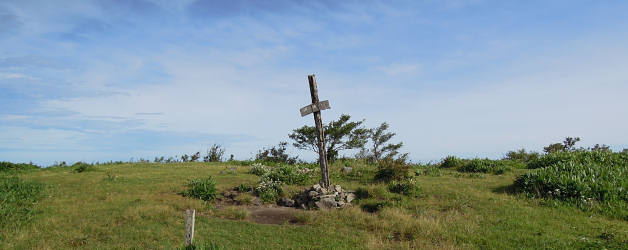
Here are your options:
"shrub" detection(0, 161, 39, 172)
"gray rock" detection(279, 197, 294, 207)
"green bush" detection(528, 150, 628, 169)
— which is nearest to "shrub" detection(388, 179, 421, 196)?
"gray rock" detection(279, 197, 294, 207)

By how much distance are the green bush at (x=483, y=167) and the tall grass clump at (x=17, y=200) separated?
2034cm

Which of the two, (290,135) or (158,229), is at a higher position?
(290,135)

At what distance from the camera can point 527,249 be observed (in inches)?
342

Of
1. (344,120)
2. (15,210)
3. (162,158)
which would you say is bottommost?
(15,210)

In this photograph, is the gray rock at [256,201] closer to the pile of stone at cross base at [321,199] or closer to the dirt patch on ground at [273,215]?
the dirt patch on ground at [273,215]

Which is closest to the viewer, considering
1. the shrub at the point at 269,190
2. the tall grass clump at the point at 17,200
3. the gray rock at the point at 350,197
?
the tall grass clump at the point at 17,200

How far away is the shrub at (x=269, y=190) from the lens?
1440 centimetres

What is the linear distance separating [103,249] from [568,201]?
14.5 m

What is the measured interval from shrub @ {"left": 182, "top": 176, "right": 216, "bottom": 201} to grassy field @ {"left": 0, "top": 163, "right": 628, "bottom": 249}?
48 centimetres

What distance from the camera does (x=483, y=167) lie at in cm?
2050

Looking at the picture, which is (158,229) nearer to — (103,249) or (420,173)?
(103,249)

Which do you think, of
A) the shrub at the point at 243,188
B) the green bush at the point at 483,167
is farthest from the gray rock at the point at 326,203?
the green bush at the point at 483,167

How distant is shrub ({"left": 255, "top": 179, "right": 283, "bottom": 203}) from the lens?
567 inches

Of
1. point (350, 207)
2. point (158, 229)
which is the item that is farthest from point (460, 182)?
point (158, 229)
